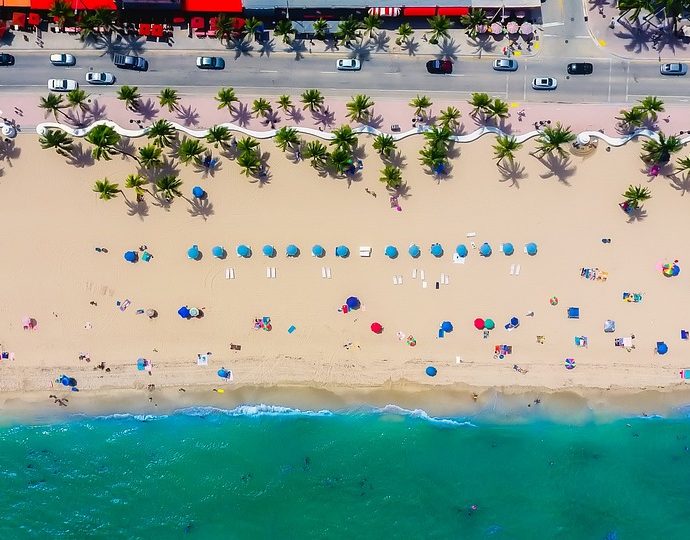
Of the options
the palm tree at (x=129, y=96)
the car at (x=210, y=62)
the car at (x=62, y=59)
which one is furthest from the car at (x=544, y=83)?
the car at (x=62, y=59)

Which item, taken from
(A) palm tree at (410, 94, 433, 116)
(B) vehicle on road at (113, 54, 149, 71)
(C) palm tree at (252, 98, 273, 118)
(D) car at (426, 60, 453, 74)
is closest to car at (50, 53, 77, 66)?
(B) vehicle on road at (113, 54, 149, 71)

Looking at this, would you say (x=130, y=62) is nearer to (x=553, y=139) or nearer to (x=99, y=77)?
(x=99, y=77)

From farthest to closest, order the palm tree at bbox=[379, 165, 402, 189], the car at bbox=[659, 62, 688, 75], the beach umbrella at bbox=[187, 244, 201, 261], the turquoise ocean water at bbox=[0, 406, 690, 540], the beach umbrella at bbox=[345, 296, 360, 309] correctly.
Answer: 1. the turquoise ocean water at bbox=[0, 406, 690, 540]
2. the beach umbrella at bbox=[345, 296, 360, 309]
3. the beach umbrella at bbox=[187, 244, 201, 261]
4. the car at bbox=[659, 62, 688, 75]
5. the palm tree at bbox=[379, 165, 402, 189]

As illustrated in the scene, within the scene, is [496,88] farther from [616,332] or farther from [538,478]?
[538,478]

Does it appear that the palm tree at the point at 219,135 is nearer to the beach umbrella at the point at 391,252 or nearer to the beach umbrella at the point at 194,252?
the beach umbrella at the point at 194,252

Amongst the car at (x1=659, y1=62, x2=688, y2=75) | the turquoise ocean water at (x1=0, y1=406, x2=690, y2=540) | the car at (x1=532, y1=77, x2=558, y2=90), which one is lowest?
the turquoise ocean water at (x1=0, y1=406, x2=690, y2=540)

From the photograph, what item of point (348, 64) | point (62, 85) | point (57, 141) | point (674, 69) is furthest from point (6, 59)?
point (674, 69)

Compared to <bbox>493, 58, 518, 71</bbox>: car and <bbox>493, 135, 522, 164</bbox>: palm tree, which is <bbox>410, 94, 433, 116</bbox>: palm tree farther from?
<bbox>493, 135, 522, 164</bbox>: palm tree
